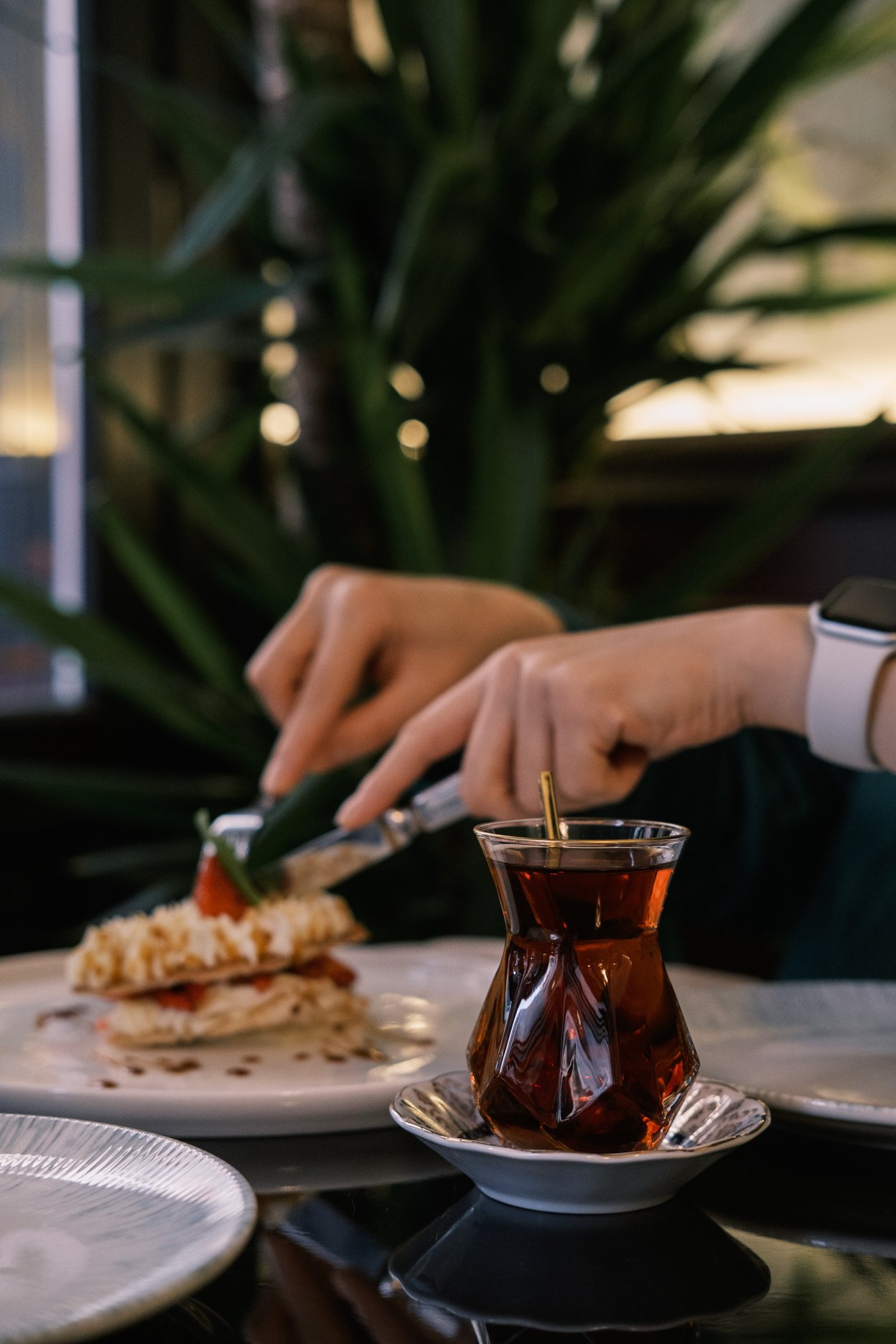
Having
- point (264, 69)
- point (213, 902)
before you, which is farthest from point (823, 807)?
point (264, 69)

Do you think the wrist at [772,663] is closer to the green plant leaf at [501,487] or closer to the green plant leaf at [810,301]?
the green plant leaf at [501,487]

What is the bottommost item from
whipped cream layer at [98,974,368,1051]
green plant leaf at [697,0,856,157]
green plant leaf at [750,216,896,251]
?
whipped cream layer at [98,974,368,1051]

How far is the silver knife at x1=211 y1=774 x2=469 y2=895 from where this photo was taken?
82cm

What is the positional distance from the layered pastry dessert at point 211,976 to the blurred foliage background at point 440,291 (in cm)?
86

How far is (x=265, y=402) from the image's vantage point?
2.05m

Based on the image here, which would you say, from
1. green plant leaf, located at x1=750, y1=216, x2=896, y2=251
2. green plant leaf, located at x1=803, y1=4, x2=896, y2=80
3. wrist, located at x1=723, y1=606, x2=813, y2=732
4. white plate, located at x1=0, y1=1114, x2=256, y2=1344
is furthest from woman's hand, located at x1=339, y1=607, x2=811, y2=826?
green plant leaf, located at x1=803, y1=4, x2=896, y2=80

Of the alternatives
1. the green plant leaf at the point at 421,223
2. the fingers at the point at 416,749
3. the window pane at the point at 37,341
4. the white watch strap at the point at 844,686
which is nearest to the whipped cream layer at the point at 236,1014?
the fingers at the point at 416,749

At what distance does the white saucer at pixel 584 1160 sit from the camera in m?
0.46

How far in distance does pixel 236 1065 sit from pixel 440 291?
1.26 metres

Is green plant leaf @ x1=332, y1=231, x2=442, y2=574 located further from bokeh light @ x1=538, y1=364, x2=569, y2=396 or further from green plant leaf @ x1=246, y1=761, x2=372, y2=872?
green plant leaf @ x1=246, y1=761, x2=372, y2=872

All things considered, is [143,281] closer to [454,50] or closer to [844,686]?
[454,50]

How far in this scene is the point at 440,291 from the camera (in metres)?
1.75

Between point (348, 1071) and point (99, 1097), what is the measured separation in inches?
5.0

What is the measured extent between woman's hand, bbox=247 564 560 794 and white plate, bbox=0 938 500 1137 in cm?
18
